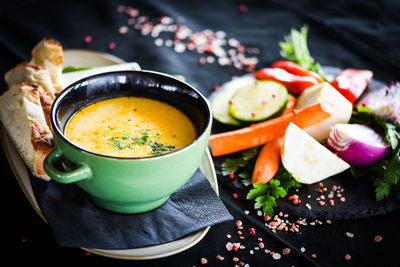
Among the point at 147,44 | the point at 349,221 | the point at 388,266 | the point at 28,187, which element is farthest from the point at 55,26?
the point at 388,266

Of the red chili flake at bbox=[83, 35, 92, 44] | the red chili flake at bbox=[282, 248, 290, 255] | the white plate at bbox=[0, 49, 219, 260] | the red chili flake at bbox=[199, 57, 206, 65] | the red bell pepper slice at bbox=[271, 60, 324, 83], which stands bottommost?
the red chili flake at bbox=[199, 57, 206, 65]

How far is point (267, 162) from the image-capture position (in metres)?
2.05

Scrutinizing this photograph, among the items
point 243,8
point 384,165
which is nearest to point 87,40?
point 243,8

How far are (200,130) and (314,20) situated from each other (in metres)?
2.43

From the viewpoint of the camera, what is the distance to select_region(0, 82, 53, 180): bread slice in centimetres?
161

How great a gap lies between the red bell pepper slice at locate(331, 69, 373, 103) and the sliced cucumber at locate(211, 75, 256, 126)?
0.49 meters

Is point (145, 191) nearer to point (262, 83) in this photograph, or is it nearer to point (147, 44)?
point (262, 83)

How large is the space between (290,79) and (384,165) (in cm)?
73

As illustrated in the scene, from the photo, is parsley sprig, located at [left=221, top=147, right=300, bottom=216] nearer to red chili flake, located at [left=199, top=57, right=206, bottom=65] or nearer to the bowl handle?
the bowl handle

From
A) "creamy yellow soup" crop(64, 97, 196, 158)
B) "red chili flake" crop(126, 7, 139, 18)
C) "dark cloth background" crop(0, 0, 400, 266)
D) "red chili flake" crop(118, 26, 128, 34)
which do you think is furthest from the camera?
"red chili flake" crop(126, 7, 139, 18)

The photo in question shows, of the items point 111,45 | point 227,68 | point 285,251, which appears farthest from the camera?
point 111,45

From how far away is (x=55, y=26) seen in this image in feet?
10.6

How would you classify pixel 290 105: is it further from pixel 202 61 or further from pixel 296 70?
pixel 202 61

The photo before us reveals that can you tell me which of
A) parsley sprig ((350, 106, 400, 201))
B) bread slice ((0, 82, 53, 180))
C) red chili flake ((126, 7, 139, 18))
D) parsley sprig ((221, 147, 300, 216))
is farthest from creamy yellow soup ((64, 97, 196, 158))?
red chili flake ((126, 7, 139, 18))
